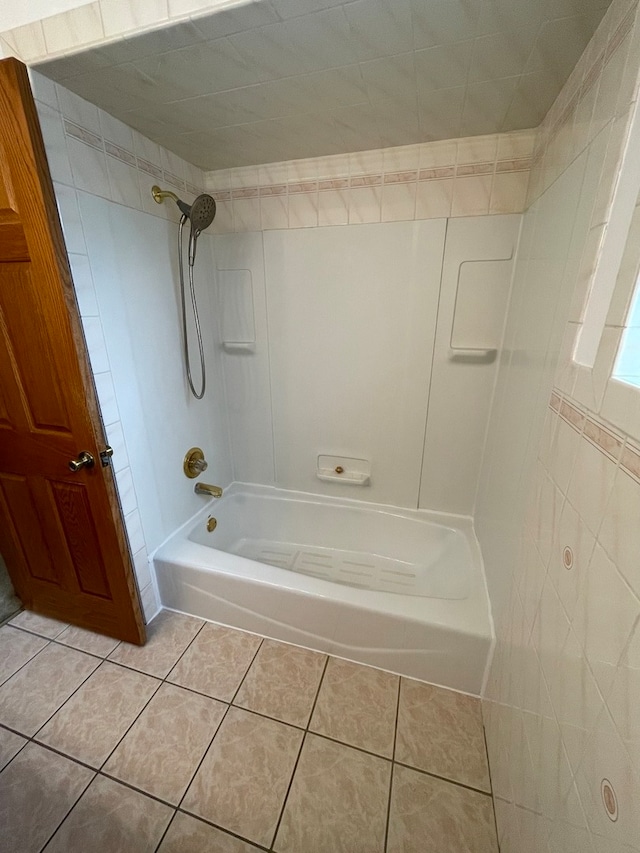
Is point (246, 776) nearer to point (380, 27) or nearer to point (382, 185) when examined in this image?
point (380, 27)

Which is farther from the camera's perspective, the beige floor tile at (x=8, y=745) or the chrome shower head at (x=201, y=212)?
the chrome shower head at (x=201, y=212)

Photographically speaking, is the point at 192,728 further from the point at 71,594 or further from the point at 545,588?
the point at 545,588

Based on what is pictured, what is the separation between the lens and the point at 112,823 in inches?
36.6

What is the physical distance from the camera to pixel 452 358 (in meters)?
1.57

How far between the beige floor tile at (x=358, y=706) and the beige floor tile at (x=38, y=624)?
4.09ft

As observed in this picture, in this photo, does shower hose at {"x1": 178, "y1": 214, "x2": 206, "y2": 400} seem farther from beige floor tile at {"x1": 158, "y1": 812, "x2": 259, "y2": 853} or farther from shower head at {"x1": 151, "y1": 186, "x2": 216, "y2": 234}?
beige floor tile at {"x1": 158, "y1": 812, "x2": 259, "y2": 853}

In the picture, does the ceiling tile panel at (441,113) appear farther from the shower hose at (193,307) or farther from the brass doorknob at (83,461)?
the brass doorknob at (83,461)

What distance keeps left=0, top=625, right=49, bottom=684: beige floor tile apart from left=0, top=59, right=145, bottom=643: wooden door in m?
0.11

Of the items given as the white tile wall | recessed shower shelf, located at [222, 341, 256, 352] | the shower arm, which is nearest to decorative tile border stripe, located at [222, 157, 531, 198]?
the white tile wall

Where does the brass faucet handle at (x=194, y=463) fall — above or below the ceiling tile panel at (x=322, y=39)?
below

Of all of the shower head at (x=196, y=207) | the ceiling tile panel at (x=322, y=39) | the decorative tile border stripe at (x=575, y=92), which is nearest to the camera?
the decorative tile border stripe at (x=575, y=92)

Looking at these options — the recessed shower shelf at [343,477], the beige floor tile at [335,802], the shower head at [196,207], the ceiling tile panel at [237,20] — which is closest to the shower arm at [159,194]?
the shower head at [196,207]

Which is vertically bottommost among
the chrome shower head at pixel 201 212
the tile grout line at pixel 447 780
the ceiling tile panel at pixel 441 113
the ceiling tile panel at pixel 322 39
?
the tile grout line at pixel 447 780

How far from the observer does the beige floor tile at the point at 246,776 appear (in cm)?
94
